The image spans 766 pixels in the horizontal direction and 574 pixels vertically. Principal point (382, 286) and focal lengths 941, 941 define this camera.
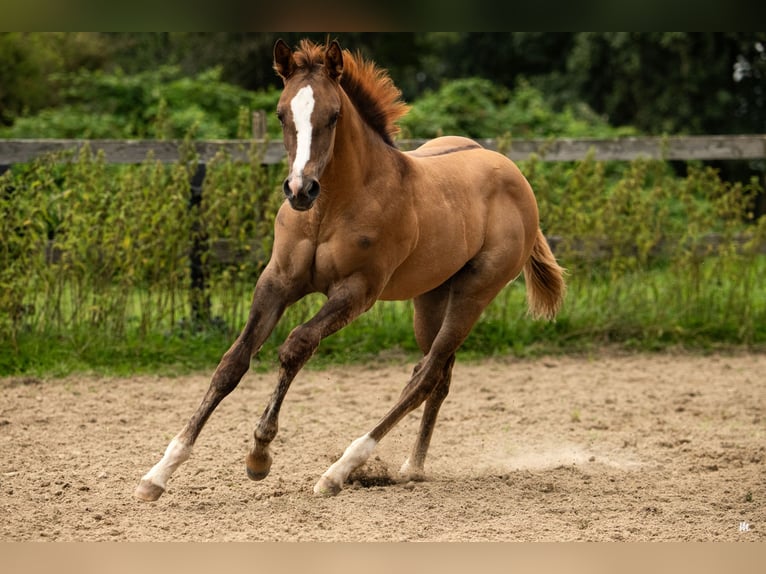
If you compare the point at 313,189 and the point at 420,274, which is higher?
the point at 313,189

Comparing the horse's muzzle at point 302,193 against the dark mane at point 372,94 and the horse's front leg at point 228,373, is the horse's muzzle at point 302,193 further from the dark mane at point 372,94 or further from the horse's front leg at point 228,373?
the dark mane at point 372,94

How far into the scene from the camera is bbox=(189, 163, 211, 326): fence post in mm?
7945

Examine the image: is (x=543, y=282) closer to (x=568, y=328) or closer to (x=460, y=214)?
(x=460, y=214)

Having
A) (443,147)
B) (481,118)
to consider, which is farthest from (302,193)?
(481,118)

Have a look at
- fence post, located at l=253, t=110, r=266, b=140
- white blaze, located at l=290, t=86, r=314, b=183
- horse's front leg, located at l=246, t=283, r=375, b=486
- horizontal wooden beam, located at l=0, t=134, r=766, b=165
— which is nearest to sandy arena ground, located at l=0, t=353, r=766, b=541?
horse's front leg, located at l=246, t=283, r=375, b=486

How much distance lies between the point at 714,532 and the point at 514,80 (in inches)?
855

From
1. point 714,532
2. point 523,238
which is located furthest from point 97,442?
point 714,532

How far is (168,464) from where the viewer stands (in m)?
4.13

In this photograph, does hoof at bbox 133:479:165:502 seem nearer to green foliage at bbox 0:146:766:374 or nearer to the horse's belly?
the horse's belly

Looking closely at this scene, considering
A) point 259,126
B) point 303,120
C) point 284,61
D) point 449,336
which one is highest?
point 284,61

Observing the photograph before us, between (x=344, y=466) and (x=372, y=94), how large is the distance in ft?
6.01

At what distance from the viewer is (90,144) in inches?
311

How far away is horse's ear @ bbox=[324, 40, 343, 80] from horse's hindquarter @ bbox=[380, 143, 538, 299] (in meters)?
0.71

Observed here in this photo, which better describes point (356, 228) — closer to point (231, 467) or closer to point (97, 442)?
point (231, 467)
